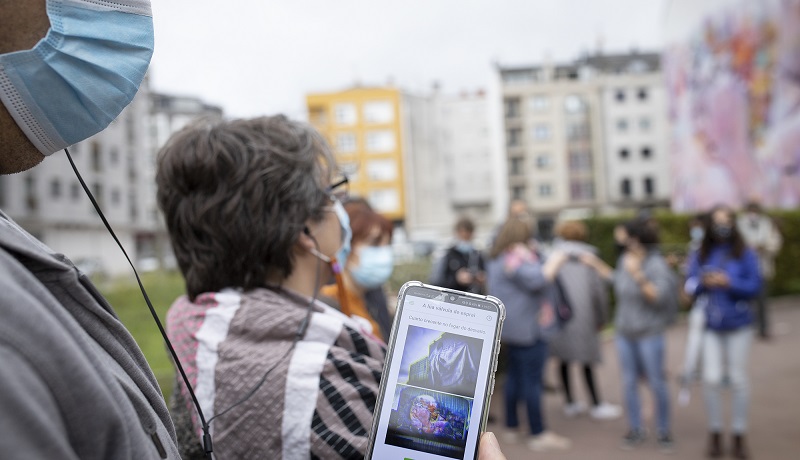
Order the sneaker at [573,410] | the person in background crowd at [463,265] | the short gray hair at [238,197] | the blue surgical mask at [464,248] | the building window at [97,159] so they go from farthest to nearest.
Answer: the building window at [97,159]
the sneaker at [573,410]
the blue surgical mask at [464,248]
the person in background crowd at [463,265]
the short gray hair at [238,197]

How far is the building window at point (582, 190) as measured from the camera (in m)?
65.1

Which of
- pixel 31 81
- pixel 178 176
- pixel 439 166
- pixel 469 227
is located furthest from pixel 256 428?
pixel 439 166

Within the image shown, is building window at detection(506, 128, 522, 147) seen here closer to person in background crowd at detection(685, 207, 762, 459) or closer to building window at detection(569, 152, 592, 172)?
building window at detection(569, 152, 592, 172)

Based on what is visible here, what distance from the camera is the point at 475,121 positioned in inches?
2837

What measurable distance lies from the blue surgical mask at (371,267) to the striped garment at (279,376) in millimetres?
2314

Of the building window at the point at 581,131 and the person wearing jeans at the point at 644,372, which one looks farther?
the building window at the point at 581,131

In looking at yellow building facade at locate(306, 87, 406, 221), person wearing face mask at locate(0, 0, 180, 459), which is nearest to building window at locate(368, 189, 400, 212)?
yellow building facade at locate(306, 87, 406, 221)

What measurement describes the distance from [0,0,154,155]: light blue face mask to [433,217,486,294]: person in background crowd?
6236 millimetres

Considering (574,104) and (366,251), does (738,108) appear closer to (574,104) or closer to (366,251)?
(366,251)

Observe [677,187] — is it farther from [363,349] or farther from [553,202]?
[363,349]

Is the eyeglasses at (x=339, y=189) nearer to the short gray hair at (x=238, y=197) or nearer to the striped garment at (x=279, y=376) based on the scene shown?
the short gray hair at (x=238, y=197)

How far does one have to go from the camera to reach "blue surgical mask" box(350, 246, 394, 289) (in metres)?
4.27

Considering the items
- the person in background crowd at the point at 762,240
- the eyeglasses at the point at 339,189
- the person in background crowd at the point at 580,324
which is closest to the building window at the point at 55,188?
the person in background crowd at the point at 762,240

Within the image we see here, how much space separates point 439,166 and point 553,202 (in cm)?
1228
